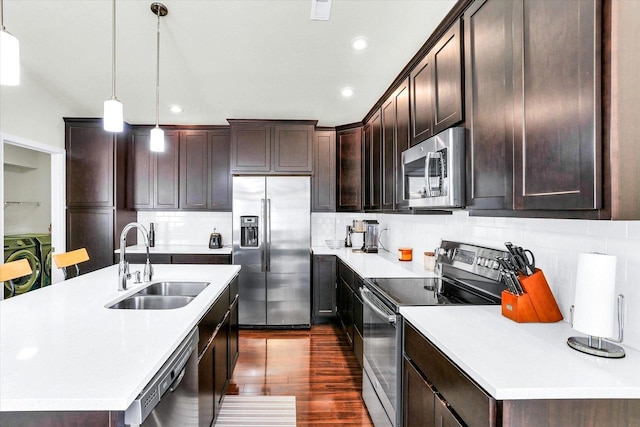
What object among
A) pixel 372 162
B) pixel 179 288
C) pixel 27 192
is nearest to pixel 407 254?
pixel 372 162

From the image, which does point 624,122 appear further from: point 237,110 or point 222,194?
point 222,194

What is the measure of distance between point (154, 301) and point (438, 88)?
2131 mm

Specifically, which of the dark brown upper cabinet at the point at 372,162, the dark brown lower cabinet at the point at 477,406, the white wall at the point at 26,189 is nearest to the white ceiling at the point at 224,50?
the dark brown upper cabinet at the point at 372,162

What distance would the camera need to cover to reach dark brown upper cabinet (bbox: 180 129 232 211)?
455 cm

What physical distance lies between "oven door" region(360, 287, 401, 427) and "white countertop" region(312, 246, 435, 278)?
0.94ft

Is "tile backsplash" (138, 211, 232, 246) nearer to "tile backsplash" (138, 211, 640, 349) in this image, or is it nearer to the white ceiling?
the white ceiling

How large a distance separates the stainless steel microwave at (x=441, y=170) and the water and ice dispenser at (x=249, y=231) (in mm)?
2234

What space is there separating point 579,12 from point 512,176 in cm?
57

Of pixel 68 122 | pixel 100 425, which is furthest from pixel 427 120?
pixel 68 122

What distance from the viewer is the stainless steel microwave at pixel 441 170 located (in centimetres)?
181

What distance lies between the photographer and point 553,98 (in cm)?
114

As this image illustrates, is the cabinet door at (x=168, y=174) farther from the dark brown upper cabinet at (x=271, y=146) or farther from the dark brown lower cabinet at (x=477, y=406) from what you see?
the dark brown lower cabinet at (x=477, y=406)

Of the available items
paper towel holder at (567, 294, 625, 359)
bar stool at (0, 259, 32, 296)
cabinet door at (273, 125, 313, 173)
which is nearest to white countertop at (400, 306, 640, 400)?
paper towel holder at (567, 294, 625, 359)

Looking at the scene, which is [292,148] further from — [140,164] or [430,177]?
[430,177]
